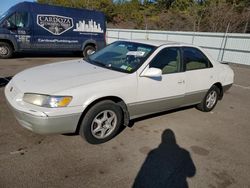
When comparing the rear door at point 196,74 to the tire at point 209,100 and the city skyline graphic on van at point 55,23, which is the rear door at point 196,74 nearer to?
the tire at point 209,100

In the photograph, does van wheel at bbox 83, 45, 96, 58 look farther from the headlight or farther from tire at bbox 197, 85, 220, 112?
the headlight

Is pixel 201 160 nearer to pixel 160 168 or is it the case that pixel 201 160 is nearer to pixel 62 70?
pixel 160 168

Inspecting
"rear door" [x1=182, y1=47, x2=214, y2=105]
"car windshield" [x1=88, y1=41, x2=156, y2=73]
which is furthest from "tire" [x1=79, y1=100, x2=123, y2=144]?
"rear door" [x1=182, y1=47, x2=214, y2=105]

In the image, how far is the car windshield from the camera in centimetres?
376

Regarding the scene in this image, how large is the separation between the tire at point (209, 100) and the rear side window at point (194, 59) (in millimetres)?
599

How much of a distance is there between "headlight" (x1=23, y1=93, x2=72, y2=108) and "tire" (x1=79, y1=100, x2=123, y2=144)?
0.40 m

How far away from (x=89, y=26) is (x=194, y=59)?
28.9ft

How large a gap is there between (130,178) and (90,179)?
1.59 feet

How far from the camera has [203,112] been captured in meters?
5.17

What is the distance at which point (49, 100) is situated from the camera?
290 centimetres

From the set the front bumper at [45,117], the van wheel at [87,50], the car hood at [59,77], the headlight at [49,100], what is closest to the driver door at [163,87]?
the car hood at [59,77]

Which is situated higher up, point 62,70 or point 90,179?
point 62,70

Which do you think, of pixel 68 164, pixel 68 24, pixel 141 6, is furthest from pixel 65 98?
pixel 141 6

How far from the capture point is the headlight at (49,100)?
9.52ft
